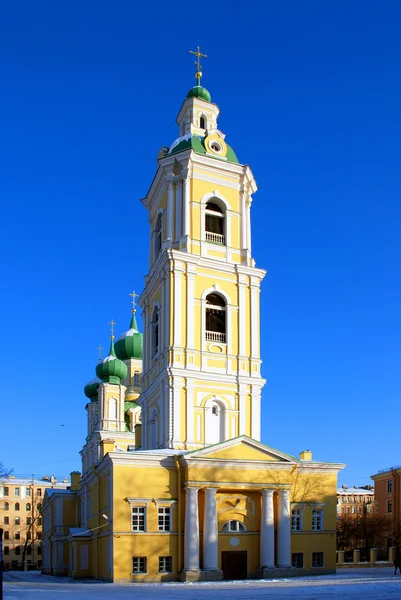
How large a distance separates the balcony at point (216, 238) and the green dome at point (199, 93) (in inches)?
332

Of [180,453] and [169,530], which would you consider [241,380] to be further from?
[169,530]

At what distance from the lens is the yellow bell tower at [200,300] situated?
36500 mm

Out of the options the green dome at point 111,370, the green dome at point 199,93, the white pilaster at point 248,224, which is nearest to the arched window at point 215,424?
the white pilaster at point 248,224

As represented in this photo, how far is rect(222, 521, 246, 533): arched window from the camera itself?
3353 centimetres

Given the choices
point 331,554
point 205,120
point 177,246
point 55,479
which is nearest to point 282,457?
point 331,554

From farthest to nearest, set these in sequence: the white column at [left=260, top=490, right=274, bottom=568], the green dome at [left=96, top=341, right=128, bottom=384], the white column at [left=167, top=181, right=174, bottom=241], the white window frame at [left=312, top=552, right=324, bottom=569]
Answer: the green dome at [left=96, top=341, right=128, bottom=384] < the white column at [left=167, top=181, right=174, bottom=241] < the white window frame at [left=312, top=552, right=324, bottom=569] < the white column at [left=260, top=490, right=274, bottom=568]

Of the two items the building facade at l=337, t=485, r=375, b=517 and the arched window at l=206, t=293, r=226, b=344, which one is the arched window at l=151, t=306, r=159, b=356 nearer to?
the arched window at l=206, t=293, r=226, b=344

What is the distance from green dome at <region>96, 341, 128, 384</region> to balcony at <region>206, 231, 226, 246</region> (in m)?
26.3

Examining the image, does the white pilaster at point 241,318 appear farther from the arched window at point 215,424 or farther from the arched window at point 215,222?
the arched window at point 215,424

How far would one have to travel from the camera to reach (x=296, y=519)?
34938 millimetres

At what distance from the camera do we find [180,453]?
33.5 m

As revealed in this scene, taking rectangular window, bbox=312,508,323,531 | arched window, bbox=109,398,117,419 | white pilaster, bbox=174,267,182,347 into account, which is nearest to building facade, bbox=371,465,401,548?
arched window, bbox=109,398,117,419

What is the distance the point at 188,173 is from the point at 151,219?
5000 mm

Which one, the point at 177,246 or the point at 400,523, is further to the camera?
the point at 400,523
